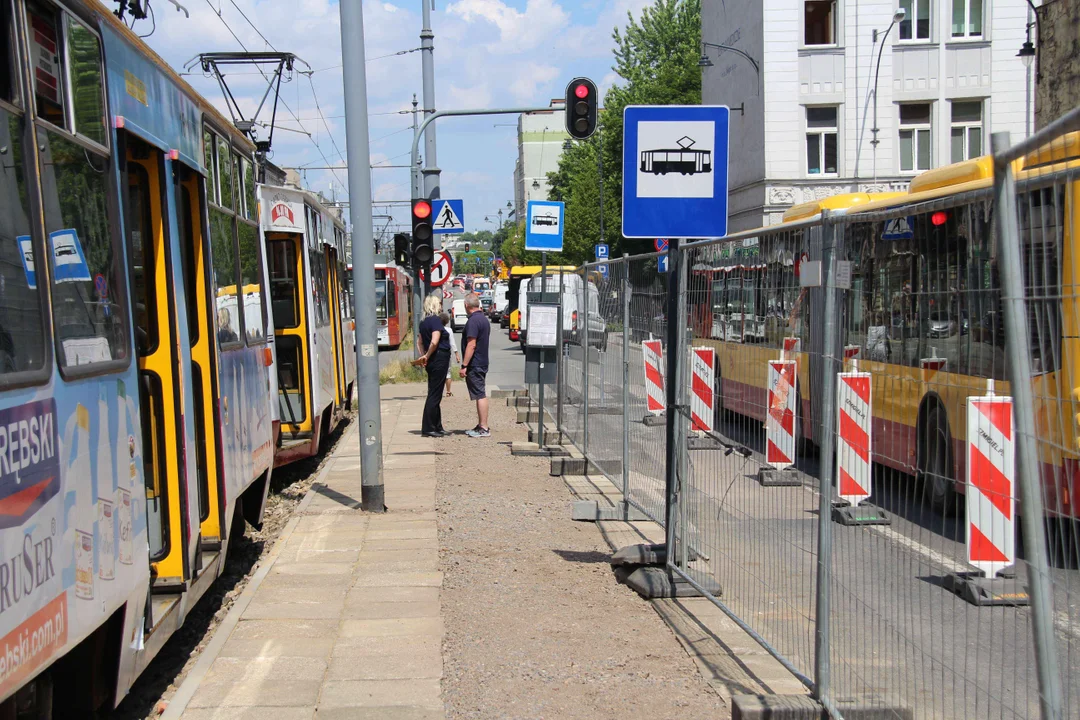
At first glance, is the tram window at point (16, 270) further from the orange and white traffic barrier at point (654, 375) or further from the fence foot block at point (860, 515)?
the orange and white traffic barrier at point (654, 375)

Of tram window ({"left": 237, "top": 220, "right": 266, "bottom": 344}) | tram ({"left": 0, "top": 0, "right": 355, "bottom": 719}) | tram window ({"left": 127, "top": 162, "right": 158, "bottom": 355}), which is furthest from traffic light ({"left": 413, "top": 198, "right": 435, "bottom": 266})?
tram window ({"left": 127, "top": 162, "right": 158, "bottom": 355})

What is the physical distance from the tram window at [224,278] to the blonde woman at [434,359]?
654 centimetres

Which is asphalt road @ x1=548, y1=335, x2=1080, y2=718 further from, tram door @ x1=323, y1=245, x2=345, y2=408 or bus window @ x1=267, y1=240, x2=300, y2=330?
tram door @ x1=323, y1=245, x2=345, y2=408

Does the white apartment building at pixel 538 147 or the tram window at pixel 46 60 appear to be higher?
the white apartment building at pixel 538 147

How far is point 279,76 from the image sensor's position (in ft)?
57.3

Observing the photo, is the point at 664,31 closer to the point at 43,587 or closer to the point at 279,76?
the point at 279,76

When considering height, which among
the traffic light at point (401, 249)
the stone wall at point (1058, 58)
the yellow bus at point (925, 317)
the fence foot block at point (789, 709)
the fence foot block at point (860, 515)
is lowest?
the fence foot block at point (789, 709)

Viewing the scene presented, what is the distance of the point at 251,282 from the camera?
862 cm

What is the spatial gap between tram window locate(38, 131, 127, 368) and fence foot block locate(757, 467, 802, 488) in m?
2.87

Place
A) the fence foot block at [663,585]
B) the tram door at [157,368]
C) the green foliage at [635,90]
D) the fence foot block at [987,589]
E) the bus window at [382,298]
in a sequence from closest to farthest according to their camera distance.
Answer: the fence foot block at [987,589] < the tram door at [157,368] < the fence foot block at [663,585] < the bus window at [382,298] < the green foliage at [635,90]

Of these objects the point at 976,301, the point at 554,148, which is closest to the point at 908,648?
the point at 976,301

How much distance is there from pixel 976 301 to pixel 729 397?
254 cm

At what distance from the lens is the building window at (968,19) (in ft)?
100

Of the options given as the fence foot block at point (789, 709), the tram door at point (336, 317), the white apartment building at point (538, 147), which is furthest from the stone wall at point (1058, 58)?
the white apartment building at point (538, 147)
